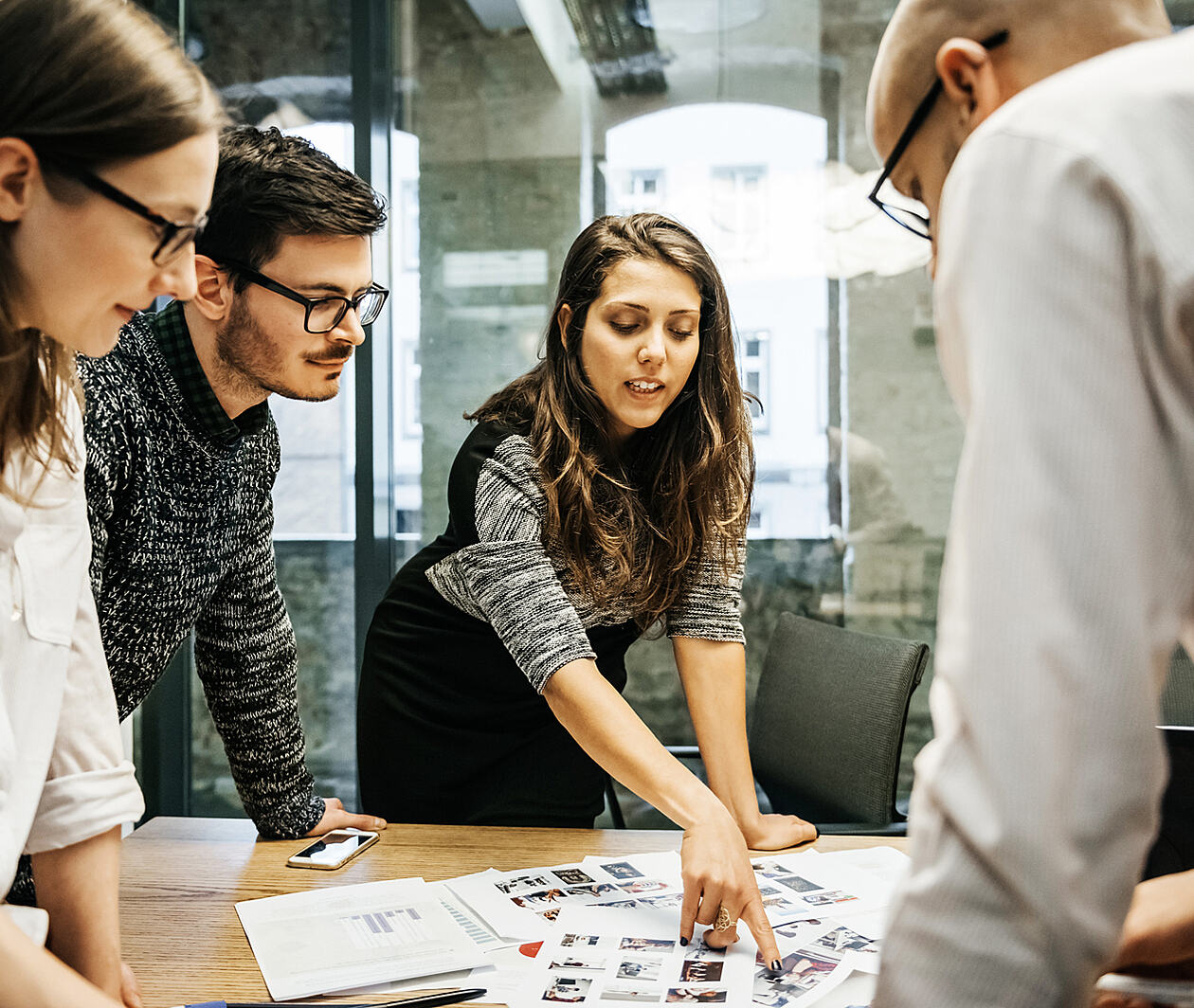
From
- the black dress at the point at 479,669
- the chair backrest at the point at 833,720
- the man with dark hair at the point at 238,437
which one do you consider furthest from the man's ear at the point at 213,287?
the chair backrest at the point at 833,720

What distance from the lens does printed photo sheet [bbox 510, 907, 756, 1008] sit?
102cm

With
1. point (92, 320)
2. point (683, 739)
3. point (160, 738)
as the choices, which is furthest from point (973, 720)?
point (160, 738)

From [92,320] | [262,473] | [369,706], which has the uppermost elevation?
[92,320]

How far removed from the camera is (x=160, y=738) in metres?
3.38

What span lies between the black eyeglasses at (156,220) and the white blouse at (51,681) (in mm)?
174

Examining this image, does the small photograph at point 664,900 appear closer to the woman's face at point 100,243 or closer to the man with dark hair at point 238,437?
the man with dark hair at point 238,437

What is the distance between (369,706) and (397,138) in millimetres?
2273

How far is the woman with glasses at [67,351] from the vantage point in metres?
0.87

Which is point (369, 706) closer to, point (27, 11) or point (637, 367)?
point (637, 367)

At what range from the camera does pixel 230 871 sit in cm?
141

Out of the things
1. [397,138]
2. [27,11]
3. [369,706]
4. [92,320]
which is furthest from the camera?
[397,138]

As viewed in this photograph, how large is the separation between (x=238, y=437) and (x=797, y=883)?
1030mm

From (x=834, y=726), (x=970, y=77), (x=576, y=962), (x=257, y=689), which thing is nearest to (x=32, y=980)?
(x=576, y=962)

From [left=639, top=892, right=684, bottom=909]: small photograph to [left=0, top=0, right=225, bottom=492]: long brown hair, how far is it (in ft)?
2.81
